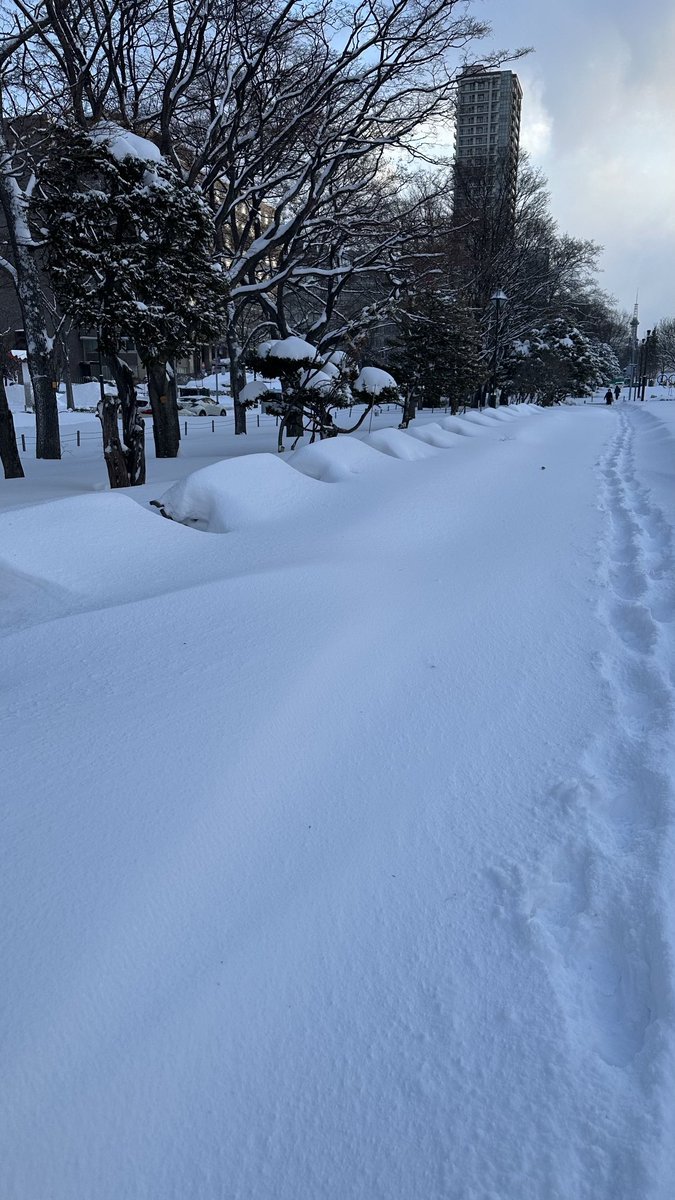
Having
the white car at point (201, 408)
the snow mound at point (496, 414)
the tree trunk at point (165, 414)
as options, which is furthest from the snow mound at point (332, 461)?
the white car at point (201, 408)

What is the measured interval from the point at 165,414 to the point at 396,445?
6.98 m

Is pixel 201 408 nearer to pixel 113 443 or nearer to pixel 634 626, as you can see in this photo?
pixel 113 443

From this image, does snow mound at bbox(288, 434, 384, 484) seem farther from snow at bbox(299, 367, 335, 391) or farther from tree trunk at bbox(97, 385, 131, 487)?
snow at bbox(299, 367, 335, 391)

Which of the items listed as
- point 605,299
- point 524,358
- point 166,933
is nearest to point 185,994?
point 166,933

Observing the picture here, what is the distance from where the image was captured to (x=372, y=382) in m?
14.8

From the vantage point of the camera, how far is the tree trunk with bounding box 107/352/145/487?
10.4 metres

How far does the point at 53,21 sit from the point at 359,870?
50.0 feet

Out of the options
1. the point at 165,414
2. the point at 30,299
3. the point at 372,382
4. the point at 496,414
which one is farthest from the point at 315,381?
the point at 496,414

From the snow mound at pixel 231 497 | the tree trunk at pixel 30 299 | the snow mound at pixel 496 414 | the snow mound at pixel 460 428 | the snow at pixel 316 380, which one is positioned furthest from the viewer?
the snow mound at pixel 496 414

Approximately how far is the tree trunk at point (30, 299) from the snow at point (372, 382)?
6899mm

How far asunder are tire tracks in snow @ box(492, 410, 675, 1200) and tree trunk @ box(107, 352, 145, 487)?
27.7ft

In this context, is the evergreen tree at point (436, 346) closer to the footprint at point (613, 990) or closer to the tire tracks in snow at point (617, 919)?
the tire tracks in snow at point (617, 919)

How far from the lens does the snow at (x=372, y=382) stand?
14.8 meters

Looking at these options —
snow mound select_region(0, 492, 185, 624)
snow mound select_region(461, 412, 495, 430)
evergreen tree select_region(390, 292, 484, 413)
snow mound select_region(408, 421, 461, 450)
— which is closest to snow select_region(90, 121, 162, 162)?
snow mound select_region(0, 492, 185, 624)
